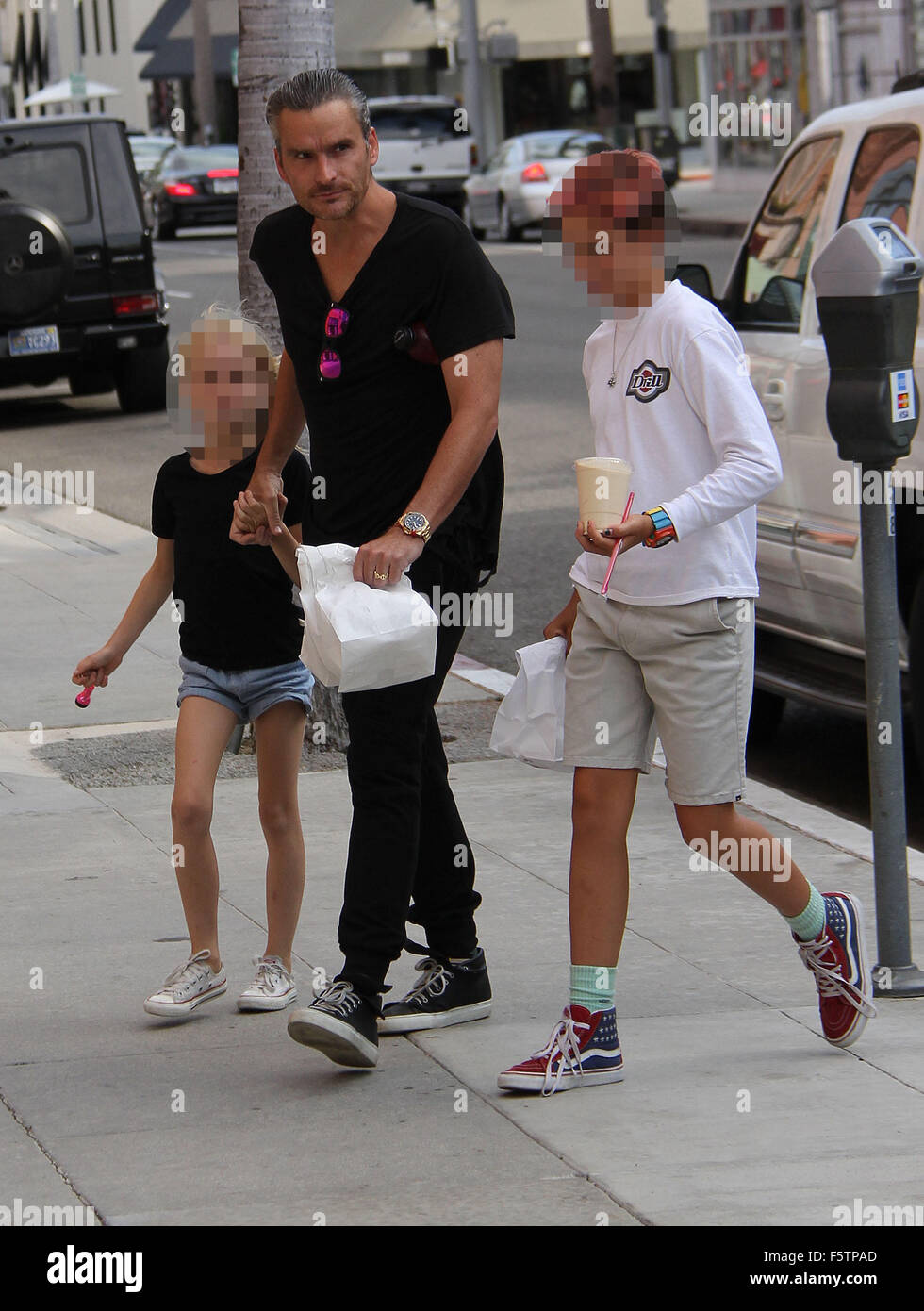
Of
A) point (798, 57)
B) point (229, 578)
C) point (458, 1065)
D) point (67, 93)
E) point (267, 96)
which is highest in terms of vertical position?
point (67, 93)

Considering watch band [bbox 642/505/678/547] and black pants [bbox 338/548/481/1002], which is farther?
black pants [bbox 338/548/481/1002]

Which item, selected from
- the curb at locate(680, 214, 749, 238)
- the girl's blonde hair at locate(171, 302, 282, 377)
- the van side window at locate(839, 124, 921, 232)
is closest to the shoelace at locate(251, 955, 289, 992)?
the girl's blonde hair at locate(171, 302, 282, 377)

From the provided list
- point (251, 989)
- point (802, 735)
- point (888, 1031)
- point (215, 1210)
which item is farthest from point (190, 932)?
point (802, 735)

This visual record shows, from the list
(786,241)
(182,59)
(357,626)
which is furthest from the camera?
(182,59)

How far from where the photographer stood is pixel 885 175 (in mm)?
6379

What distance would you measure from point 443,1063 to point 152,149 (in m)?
38.4

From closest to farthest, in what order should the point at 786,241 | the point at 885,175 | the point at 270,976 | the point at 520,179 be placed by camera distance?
the point at 270,976
the point at 885,175
the point at 786,241
the point at 520,179

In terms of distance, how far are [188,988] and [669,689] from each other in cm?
129

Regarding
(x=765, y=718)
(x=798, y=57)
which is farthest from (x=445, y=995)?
(x=798, y=57)

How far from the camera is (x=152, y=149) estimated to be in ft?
134

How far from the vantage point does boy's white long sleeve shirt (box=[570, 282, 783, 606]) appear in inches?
158

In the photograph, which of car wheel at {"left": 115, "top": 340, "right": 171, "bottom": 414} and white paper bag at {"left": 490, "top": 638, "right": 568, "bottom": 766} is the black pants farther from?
car wheel at {"left": 115, "top": 340, "right": 171, "bottom": 414}

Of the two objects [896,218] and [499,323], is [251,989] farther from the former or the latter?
[896,218]

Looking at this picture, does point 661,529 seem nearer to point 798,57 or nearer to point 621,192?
point 621,192
